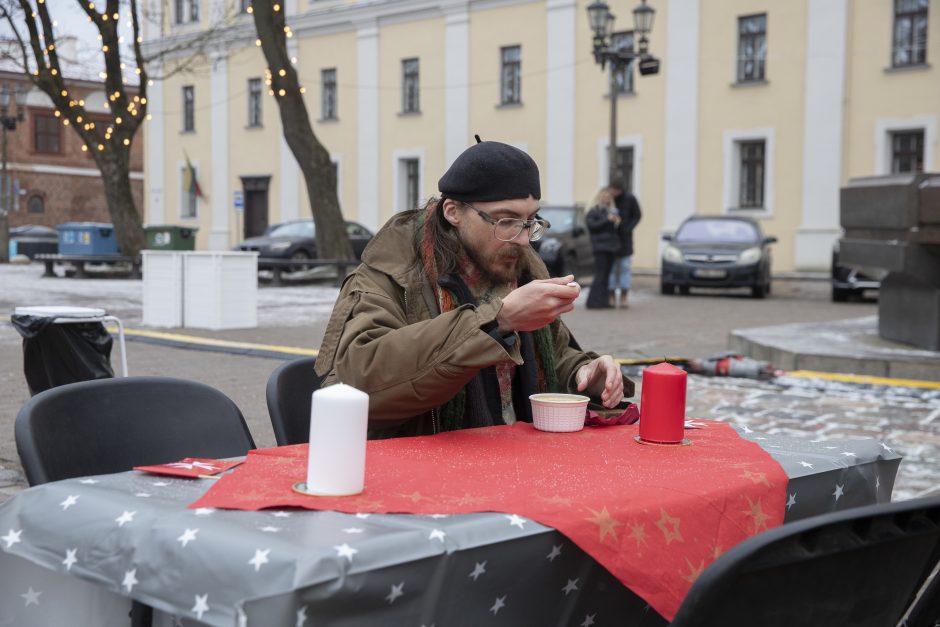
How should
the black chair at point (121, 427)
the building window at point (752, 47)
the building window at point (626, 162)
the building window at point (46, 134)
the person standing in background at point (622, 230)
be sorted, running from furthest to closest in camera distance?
1. the building window at point (46, 134)
2. the building window at point (626, 162)
3. the building window at point (752, 47)
4. the person standing in background at point (622, 230)
5. the black chair at point (121, 427)

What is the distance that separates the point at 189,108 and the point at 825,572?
42.1 metres

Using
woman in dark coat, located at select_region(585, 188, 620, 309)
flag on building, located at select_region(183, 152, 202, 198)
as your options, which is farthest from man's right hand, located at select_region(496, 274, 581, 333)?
flag on building, located at select_region(183, 152, 202, 198)

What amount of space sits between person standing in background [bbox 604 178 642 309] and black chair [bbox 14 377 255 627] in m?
13.2

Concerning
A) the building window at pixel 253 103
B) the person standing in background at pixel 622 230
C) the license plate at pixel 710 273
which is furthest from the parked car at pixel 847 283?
the building window at pixel 253 103

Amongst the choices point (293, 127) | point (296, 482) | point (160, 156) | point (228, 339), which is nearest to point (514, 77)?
point (293, 127)

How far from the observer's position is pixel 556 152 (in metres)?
31.8

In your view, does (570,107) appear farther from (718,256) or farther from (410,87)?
(718,256)

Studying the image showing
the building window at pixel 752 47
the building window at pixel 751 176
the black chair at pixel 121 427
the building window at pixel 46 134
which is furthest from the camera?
the building window at pixel 46 134

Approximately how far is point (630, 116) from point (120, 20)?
1261cm

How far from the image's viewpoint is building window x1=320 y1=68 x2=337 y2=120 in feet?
122

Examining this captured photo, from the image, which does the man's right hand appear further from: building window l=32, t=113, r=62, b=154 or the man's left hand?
building window l=32, t=113, r=62, b=154

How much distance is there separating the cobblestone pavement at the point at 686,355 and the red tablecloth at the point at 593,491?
305 cm

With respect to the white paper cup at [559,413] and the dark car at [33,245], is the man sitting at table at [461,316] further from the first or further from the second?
the dark car at [33,245]

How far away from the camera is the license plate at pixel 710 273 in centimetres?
1978
